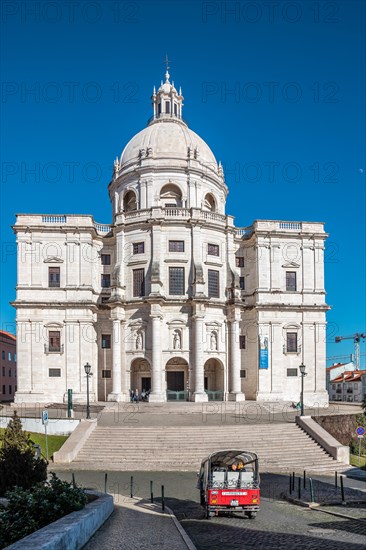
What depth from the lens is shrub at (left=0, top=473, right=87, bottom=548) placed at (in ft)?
34.3

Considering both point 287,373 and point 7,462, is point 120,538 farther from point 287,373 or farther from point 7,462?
point 287,373

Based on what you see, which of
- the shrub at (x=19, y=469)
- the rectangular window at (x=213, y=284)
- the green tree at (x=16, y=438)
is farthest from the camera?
the rectangular window at (x=213, y=284)

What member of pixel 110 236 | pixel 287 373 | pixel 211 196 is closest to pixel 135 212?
pixel 110 236

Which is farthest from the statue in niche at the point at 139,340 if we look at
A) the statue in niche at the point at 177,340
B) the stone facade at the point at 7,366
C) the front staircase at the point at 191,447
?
the stone facade at the point at 7,366

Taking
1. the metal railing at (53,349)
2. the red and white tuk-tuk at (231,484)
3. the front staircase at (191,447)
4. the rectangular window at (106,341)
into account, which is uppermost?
the rectangular window at (106,341)

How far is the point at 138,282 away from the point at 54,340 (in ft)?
32.0

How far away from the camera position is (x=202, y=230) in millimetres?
53156

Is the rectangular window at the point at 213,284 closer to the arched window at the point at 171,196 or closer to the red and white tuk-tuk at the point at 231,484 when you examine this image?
the arched window at the point at 171,196

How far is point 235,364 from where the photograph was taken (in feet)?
172

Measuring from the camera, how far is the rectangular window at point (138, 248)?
5281cm

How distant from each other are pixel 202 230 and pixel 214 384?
15.4 metres

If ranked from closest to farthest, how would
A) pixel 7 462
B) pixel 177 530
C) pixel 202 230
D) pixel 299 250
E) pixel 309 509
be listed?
1. pixel 177 530
2. pixel 7 462
3. pixel 309 509
4. pixel 202 230
5. pixel 299 250

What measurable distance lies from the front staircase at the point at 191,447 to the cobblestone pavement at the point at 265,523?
12.3 feet

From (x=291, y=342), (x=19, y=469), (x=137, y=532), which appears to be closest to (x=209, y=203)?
(x=291, y=342)
